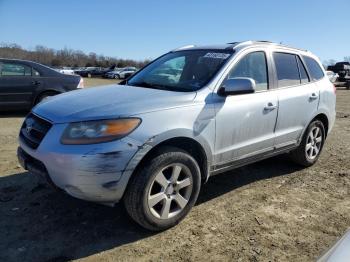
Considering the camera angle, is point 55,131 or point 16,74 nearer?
point 55,131

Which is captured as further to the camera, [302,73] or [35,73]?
[35,73]

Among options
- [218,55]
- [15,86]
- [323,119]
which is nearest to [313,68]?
[323,119]

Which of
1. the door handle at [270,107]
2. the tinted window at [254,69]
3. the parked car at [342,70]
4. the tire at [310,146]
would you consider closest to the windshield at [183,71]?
the tinted window at [254,69]

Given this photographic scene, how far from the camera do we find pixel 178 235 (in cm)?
374

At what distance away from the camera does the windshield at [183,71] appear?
14.0 feet

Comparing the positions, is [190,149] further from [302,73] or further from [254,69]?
[302,73]

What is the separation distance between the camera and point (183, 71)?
463 cm

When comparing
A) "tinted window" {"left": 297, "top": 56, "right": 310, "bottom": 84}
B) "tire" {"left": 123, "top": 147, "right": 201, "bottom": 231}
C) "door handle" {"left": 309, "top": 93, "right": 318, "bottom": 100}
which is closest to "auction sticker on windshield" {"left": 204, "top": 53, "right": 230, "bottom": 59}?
"tire" {"left": 123, "top": 147, "right": 201, "bottom": 231}

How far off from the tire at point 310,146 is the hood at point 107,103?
7.88 feet

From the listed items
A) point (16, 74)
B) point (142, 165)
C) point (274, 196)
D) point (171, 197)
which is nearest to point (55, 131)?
point (142, 165)

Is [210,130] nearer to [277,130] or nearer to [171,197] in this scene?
[171,197]

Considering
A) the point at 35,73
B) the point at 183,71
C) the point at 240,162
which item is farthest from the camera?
the point at 35,73

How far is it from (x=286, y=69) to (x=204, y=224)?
2431 mm

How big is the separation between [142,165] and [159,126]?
377 millimetres
